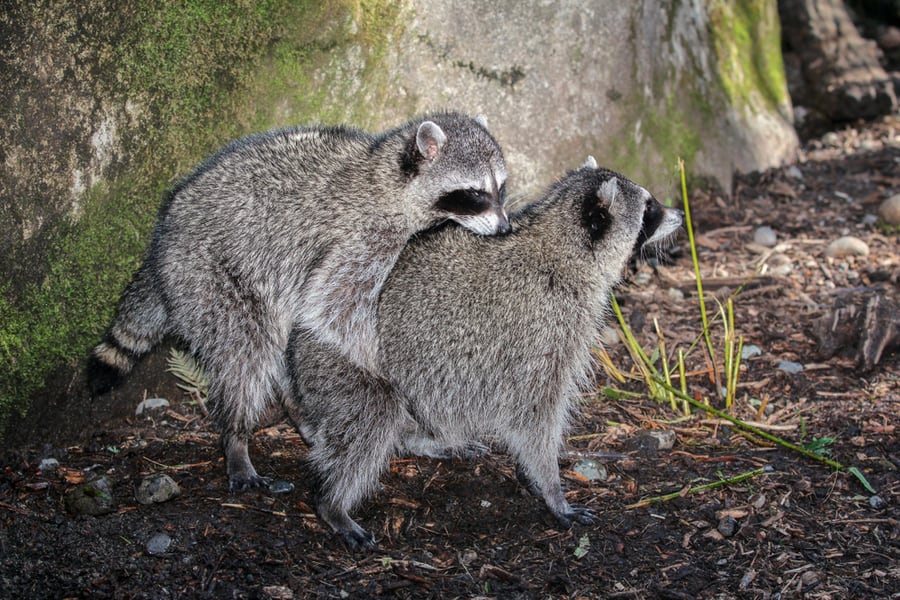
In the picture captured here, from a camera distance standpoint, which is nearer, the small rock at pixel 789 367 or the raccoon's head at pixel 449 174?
the raccoon's head at pixel 449 174

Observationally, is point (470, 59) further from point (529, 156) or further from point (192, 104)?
point (192, 104)

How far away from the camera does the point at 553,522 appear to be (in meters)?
3.38

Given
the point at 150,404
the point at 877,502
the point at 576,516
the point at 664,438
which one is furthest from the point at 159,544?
the point at 877,502

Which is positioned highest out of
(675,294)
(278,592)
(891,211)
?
(891,211)

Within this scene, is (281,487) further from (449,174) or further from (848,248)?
(848,248)

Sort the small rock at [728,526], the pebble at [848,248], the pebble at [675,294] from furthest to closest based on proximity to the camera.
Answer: the pebble at [848,248], the pebble at [675,294], the small rock at [728,526]

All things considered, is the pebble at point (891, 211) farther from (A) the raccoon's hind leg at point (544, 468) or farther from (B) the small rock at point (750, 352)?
(A) the raccoon's hind leg at point (544, 468)

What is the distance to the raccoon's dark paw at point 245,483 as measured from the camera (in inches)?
136

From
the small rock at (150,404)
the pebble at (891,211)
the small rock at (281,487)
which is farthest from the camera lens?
the pebble at (891,211)

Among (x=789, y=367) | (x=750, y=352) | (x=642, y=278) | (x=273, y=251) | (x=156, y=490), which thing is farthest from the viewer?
(x=642, y=278)

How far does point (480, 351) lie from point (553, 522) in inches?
28.4

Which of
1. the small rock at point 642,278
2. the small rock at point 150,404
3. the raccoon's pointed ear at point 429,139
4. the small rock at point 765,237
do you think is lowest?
the small rock at point 150,404

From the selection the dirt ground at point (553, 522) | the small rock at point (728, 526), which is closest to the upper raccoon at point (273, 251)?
the dirt ground at point (553, 522)

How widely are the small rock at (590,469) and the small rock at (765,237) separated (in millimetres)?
2470
